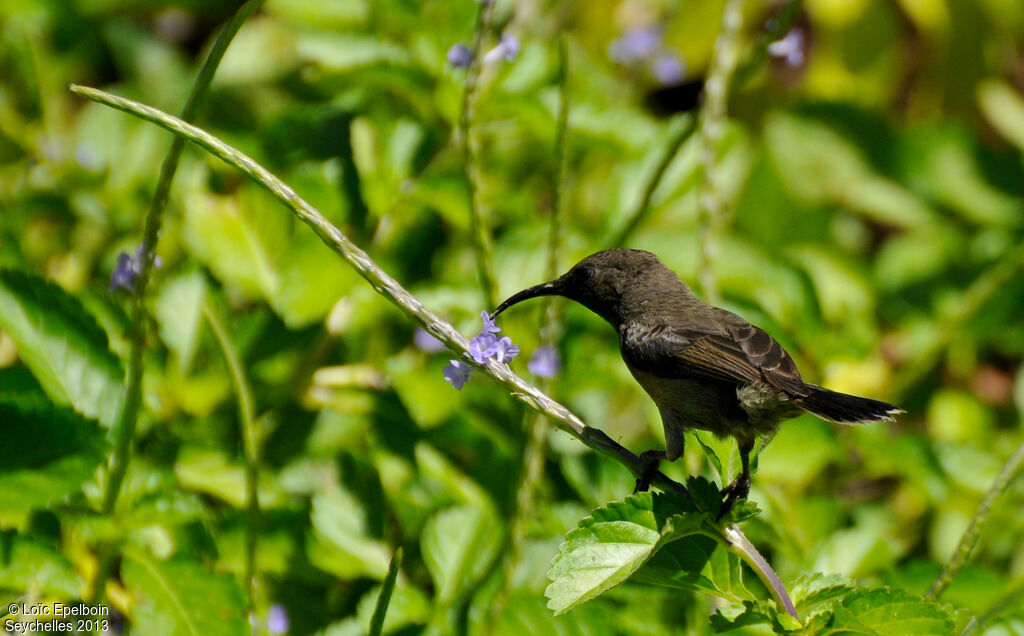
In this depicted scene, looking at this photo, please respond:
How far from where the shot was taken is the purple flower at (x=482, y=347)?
1571 mm

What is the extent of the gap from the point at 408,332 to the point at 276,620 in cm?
109

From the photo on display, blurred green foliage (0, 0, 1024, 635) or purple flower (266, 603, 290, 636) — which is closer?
blurred green foliage (0, 0, 1024, 635)

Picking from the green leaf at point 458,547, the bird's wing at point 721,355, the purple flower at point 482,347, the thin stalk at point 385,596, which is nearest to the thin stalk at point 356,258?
the purple flower at point 482,347

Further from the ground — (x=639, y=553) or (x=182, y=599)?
(x=639, y=553)

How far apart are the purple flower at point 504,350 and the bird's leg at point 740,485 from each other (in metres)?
0.44

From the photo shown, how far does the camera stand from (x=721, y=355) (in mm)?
2074

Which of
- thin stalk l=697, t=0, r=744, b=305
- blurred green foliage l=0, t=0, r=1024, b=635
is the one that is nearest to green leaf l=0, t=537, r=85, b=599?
blurred green foliage l=0, t=0, r=1024, b=635

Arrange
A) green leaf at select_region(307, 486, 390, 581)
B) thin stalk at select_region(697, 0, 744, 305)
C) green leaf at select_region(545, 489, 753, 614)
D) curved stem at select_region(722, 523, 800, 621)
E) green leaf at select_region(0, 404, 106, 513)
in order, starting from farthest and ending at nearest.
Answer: thin stalk at select_region(697, 0, 744, 305) → green leaf at select_region(307, 486, 390, 581) → green leaf at select_region(0, 404, 106, 513) → curved stem at select_region(722, 523, 800, 621) → green leaf at select_region(545, 489, 753, 614)

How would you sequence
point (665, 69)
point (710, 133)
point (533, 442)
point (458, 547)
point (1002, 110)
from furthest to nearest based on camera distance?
point (1002, 110), point (665, 69), point (710, 133), point (458, 547), point (533, 442)

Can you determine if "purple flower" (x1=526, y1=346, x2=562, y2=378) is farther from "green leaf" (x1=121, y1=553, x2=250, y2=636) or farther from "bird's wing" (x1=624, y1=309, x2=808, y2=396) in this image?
"green leaf" (x1=121, y1=553, x2=250, y2=636)

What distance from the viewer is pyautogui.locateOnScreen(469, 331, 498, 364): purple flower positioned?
5.16 feet

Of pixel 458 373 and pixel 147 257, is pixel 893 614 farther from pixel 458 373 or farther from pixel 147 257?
pixel 147 257

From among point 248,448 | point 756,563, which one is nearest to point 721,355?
point 756,563

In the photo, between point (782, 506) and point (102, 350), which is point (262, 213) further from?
point (782, 506)
